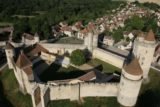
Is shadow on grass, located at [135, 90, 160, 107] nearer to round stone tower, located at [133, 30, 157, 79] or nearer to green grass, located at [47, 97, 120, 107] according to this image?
green grass, located at [47, 97, 120, 107]

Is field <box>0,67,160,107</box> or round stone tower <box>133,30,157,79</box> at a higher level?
round stone tower <box>133,30,157,79</box>

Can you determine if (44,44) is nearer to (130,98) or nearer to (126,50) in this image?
(126,50)

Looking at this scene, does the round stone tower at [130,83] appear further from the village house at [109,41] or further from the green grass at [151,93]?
the village house at [109,41]

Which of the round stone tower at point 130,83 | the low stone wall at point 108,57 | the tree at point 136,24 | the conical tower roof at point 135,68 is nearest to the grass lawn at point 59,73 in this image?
the low stone wall at point 108,57

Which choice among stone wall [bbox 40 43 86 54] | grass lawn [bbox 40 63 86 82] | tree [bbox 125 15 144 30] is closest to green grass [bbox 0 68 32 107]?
grass lawn [bbox 40 63 86 82]

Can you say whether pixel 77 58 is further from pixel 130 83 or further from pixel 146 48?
pixel 130 83

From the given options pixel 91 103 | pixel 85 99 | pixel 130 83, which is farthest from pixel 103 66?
pixel 130 83
